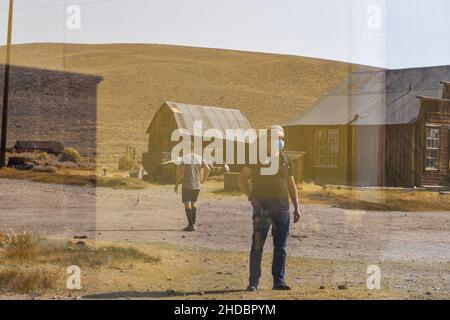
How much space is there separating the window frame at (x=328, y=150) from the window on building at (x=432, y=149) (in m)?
3.60

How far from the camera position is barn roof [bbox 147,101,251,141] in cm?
2278

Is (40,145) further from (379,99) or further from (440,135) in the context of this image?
(440,135)

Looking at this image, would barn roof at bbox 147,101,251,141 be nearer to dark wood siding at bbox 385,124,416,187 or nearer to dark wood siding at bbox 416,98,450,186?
dark wood siding at bbox 385,124,416,187

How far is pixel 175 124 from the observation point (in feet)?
80.8

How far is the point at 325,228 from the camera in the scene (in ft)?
52.2

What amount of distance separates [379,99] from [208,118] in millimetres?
10180

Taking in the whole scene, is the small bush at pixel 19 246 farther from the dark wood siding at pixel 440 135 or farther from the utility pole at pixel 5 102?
the dark wood siding at pixel 440 135

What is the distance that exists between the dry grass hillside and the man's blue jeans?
33482 mm

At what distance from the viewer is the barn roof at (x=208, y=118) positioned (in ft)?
74.7

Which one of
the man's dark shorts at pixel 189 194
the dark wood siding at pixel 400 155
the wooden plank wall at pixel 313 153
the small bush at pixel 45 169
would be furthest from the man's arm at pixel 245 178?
the small bush at pixel 45 169

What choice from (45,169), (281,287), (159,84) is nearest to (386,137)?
(45,169)

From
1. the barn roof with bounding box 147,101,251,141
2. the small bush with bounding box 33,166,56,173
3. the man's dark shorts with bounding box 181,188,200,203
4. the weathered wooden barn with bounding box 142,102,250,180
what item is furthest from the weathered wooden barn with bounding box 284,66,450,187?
the man's dark shorts with bounding box 181,188,200,203

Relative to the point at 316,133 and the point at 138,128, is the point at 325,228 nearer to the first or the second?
the point at 316,133
